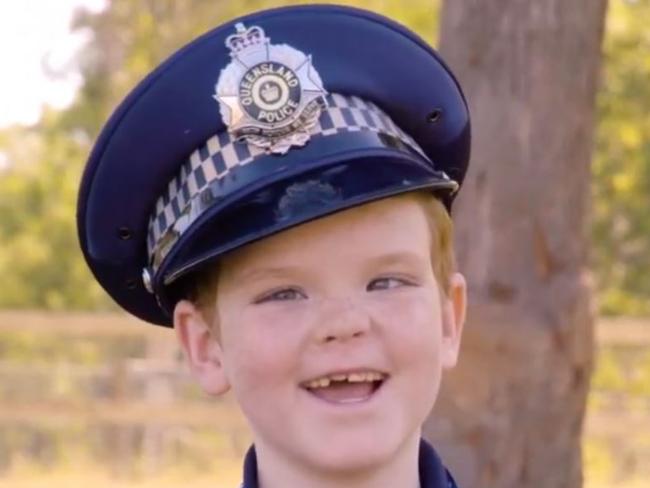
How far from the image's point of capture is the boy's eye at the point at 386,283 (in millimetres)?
2018

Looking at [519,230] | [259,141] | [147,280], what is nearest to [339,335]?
[259,141]

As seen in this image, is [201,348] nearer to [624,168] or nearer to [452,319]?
[452,319]

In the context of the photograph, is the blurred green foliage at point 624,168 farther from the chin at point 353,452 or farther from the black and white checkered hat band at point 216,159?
the chin at point 353,452

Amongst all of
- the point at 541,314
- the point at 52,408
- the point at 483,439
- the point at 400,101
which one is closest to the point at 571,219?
the point at 541,314

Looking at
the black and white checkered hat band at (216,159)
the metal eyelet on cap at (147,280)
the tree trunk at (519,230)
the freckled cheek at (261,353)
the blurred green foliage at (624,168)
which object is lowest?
the freckled cheek at (261,353)

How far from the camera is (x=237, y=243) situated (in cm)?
202

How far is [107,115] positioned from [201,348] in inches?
452

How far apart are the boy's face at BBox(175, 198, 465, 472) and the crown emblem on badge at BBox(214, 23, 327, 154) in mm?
112

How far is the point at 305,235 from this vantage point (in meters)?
2.01

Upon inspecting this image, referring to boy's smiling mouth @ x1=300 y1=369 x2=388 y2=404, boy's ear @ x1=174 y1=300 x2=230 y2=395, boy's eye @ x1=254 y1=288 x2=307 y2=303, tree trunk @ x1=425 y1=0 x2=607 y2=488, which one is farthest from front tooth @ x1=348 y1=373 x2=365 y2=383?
tree trunk @ x1=425 y1=0 x2=607 y2=488

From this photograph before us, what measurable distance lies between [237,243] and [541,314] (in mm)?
2396

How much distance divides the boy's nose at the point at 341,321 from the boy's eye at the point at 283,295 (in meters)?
0.03

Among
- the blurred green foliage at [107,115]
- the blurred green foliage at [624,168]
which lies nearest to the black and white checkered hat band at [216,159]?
the blurred green foliage at [107,115]

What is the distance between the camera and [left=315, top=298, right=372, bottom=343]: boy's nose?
198 cm
